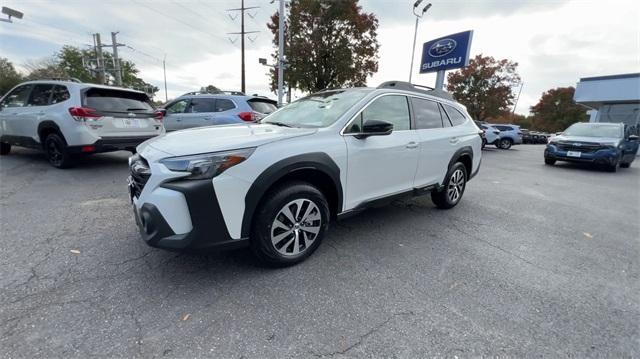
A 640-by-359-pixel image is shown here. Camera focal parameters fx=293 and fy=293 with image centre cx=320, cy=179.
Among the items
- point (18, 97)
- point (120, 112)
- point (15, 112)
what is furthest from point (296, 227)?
point (18, 97)

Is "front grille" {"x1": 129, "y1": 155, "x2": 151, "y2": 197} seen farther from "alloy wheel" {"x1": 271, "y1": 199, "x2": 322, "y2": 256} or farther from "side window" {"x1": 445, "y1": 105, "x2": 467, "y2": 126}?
"side window" {"x1": 445, "y1": 105, "x2": 467, "y2": 126}

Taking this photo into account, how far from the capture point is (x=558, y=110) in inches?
2048

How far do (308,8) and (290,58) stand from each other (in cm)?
331

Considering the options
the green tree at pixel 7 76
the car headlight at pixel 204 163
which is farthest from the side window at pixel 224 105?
the green tree at pixel 7 76

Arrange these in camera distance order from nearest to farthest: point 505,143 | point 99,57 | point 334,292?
point 334,292 → point 505,143 → point 99,57

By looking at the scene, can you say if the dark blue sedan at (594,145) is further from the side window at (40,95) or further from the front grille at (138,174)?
the side window at (40,95)

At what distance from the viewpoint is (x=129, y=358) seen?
1.65 meters

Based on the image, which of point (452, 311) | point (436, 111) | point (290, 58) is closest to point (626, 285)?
point (452, 311)

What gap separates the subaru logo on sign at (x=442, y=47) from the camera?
13.6 meters

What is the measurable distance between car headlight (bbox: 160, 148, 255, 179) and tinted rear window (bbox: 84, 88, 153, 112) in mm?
4491

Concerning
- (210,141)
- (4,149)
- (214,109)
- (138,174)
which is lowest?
(4,149)

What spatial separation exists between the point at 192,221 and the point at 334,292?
3.95ft

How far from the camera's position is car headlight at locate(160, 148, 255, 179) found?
2080 millimetres

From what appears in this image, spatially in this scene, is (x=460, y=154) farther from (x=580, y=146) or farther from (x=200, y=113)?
(x=580, y=146)
